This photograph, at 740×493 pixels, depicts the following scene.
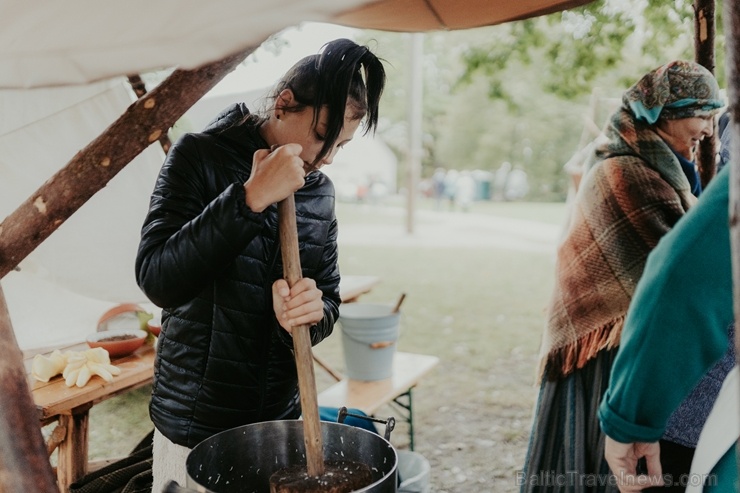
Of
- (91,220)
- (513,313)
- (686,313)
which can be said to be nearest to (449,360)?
(513,313)

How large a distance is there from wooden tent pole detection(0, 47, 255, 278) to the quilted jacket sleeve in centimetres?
21

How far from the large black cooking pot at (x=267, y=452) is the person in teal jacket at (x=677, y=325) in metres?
0.48

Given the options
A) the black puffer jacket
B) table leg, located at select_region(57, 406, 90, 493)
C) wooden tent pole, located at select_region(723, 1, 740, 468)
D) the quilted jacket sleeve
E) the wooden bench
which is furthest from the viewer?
the wooden bench

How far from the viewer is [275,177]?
1330mm

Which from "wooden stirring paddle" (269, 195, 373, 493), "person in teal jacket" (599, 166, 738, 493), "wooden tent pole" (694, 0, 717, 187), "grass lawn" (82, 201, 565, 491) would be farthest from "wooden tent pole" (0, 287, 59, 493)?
"grass lawn" (82, 201, 565, 491)

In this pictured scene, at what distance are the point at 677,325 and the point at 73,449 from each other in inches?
94.0

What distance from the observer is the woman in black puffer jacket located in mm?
1584

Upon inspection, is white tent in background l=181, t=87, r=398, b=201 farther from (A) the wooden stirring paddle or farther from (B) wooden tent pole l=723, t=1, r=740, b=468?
(B) wooden tent pole l=723, t=1, r=740, b=468

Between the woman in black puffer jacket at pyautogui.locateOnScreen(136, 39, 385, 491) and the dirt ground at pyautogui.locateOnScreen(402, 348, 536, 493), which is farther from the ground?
the woman in black puffer jacket at pyautogui.locateOnScreen(136, 39, 385, 491)

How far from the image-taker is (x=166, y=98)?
172 cm

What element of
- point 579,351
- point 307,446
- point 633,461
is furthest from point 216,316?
point 579,351

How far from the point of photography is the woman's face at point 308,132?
64.0 inches

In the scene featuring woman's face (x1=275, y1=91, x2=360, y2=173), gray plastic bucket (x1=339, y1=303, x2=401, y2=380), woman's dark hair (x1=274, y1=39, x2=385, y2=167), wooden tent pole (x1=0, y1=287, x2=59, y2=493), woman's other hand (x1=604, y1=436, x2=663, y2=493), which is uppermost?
woman's dark hair (x1=274, y1=39, x2=385, y2=167)

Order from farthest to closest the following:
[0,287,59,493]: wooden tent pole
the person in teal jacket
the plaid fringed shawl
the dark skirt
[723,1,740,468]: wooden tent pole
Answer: the dark skirt
the plaid fringed shawl
[0,287,59,493]: wooden tent pole
the person in teal jacket
[723,1,740,468]: wooden tent pole
